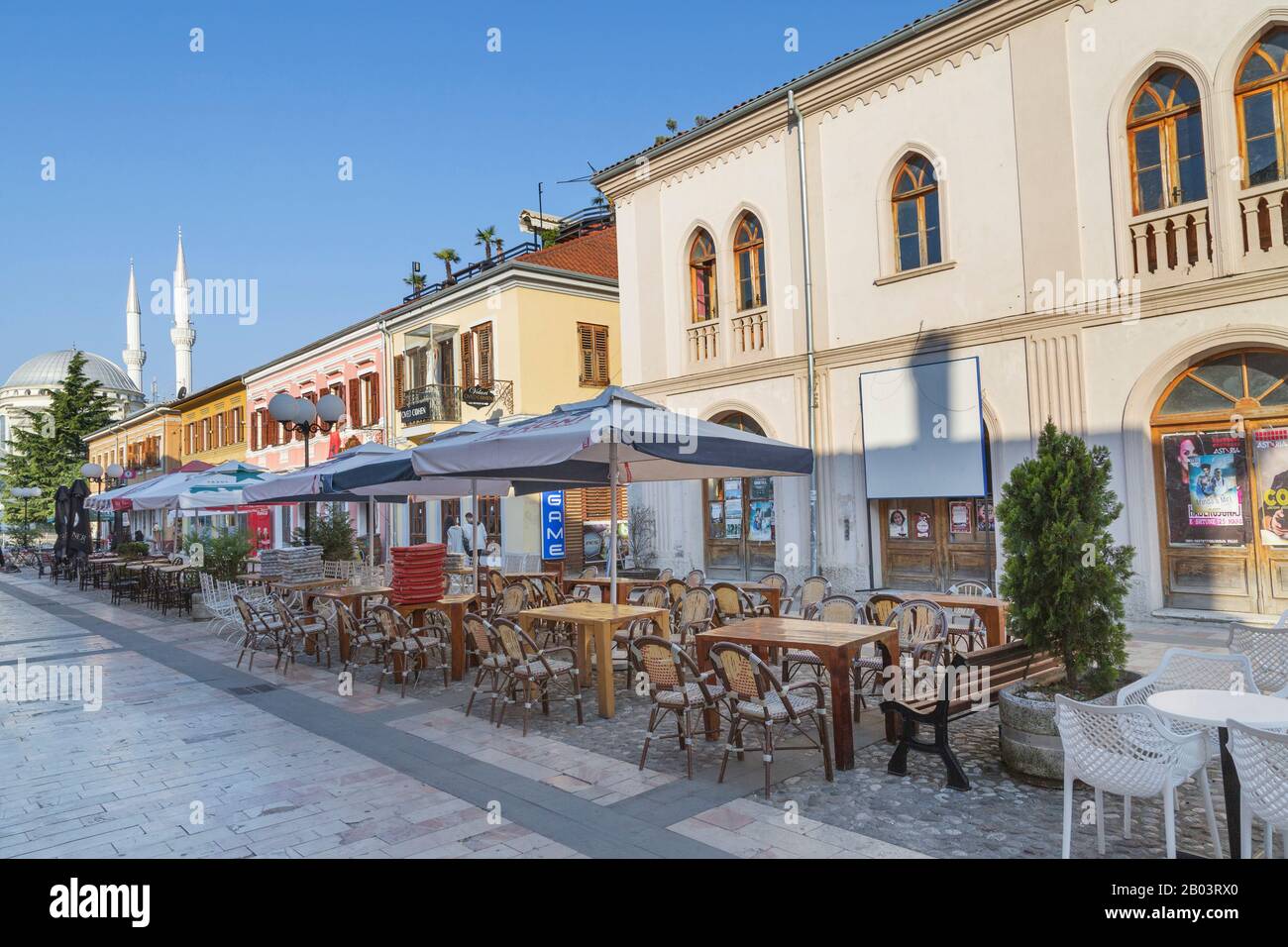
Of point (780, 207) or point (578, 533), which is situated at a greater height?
point (780, 207)

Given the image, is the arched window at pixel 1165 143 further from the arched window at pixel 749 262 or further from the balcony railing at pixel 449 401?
the balcony railing at pixel 449 401

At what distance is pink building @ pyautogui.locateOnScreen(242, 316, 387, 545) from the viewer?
25766 millimetres

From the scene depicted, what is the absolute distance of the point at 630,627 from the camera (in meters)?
8.63

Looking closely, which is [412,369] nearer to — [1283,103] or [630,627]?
[630,627]

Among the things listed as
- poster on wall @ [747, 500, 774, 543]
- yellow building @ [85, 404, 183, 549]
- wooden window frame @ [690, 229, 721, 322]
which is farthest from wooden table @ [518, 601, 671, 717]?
yellow building @ [85, 404, 183, 549]

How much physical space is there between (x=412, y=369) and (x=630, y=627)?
17304mm

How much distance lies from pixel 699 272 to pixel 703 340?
4.89ft

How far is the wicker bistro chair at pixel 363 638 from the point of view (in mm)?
8852

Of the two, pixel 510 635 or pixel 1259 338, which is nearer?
pixel 510 635

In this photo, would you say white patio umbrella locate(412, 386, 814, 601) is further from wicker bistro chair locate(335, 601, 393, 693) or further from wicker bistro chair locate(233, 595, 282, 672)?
wicker bistro chair locate(233, 595, 282, 672)

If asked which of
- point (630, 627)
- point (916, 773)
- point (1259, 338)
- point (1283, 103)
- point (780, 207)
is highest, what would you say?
point (780, 207)

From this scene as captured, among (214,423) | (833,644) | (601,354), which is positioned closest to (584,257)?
(601,354)

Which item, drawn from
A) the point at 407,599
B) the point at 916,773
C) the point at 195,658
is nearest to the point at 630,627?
the point at 407,599
